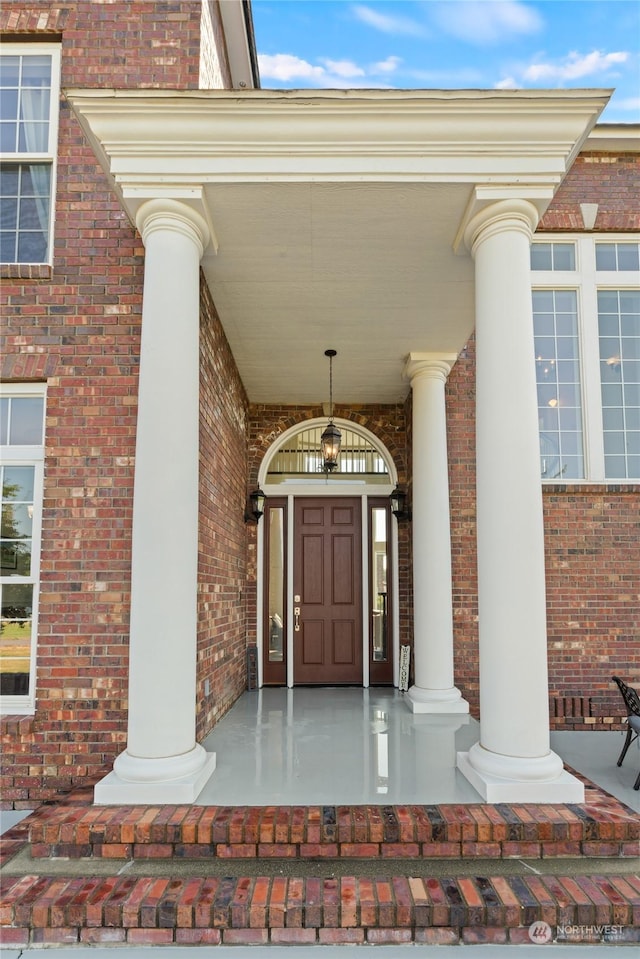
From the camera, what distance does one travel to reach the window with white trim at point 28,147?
4504mm

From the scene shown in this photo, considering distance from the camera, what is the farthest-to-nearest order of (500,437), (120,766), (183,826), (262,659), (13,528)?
(262,659), (13,528), (500,437), (120,766), (183,826)

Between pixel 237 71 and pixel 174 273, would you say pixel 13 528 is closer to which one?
pixel 174 273

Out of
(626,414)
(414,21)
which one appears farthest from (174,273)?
(626,414)

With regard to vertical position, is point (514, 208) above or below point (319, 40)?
below

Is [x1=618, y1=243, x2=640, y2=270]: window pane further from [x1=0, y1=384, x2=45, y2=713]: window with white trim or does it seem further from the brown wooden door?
[x1=0, y1=384, x2=45, y2=713]: window with white trim

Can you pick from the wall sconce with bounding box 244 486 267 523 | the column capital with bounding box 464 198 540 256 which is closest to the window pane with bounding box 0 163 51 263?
the column capital with bounding box 464 198 540 256

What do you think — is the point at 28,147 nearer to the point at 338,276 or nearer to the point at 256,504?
the point at 338,276

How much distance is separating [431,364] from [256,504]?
2531mm

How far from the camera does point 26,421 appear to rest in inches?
171

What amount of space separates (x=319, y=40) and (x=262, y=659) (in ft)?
21.8

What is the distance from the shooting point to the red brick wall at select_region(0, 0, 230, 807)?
4.02m

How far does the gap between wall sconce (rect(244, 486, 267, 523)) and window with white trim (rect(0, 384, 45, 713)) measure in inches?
123

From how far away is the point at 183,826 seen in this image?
118 inches

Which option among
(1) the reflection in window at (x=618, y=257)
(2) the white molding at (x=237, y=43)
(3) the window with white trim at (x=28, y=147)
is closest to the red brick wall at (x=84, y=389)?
(3) the window with white trim at (x=28, y=147)
